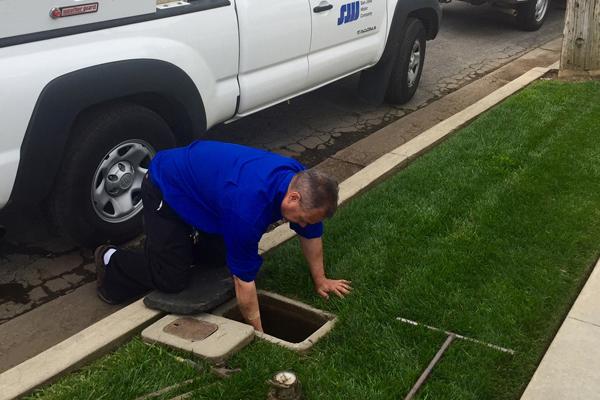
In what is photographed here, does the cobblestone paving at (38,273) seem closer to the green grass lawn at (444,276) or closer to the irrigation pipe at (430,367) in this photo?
the green grass lawn at (444,276)

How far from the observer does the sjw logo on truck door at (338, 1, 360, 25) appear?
18.0 feet

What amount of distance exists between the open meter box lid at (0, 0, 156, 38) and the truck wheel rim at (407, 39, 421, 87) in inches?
135

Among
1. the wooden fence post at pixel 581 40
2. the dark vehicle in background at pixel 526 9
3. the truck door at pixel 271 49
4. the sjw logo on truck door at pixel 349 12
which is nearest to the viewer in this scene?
the truck door at pixel 271 49

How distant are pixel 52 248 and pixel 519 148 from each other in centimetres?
338

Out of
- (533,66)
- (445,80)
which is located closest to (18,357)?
(445,80)

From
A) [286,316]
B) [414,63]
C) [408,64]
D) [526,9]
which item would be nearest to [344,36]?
[408,64]

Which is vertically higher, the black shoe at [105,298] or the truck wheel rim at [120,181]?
the truck wheel rim at [120,181]

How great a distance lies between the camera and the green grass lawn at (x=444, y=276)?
2.99 meters

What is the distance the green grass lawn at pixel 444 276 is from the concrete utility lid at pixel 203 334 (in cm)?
6

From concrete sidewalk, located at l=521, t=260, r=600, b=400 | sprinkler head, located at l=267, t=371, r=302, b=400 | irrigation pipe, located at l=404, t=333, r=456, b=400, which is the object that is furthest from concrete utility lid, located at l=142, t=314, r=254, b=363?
concrete sidewalk, located at l=521, t=260, r=600, b=400

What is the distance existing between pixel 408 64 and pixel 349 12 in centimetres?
130

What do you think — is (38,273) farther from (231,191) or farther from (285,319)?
(231,191)

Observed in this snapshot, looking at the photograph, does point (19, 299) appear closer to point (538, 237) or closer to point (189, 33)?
point (189, 33)

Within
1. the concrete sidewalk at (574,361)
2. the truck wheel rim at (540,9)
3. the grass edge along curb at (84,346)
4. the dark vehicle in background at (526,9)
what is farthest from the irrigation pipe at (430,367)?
the truck wheel rim at (540,9)
